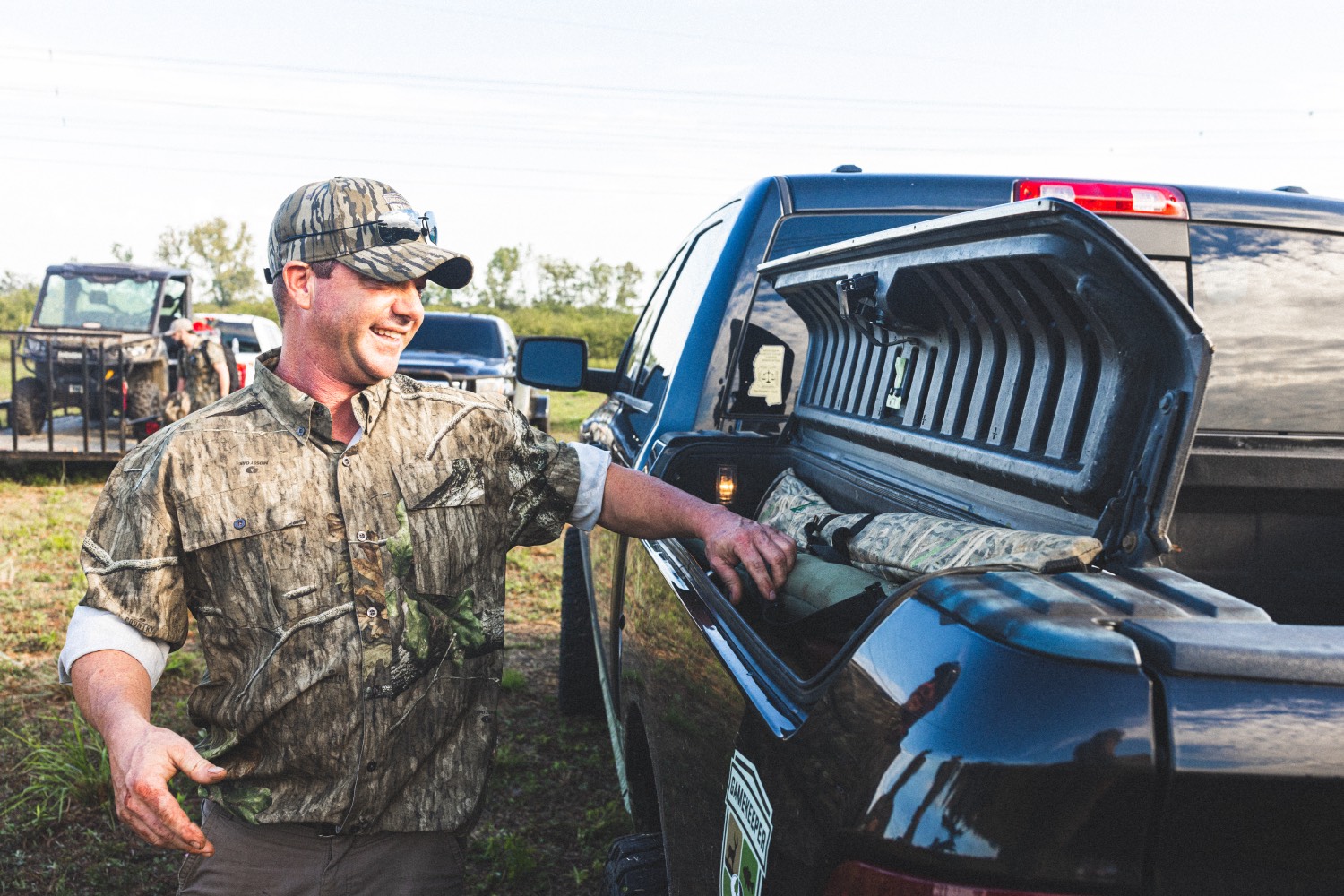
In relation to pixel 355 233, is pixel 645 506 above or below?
below

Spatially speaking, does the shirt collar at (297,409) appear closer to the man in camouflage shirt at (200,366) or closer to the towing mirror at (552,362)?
the towing mirror at (552,362)

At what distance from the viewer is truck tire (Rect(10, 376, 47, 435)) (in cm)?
1199

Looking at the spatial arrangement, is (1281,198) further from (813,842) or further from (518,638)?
(518,638)

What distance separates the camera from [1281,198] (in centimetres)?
272

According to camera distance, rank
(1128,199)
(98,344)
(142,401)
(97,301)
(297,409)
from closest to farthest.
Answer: (297,409) → (1128,199) → (142,401) → (98,344) → (97,301)

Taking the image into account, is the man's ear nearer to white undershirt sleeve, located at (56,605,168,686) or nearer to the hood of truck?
white undershirt sleeve, located at (56,605,168,686)

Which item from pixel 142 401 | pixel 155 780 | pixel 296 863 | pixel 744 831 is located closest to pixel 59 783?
pixel 296 863

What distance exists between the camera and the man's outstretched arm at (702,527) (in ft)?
6.57

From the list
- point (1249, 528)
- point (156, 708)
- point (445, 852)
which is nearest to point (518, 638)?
point (156, 708)

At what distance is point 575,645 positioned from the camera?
15.9 ft

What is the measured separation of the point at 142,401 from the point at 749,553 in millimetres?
12403

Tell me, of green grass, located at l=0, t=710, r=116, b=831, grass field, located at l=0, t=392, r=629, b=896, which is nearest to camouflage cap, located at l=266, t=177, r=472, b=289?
grass field, located at l=0, t=392, r=629, b=896

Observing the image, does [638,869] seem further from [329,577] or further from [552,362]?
[552,362]

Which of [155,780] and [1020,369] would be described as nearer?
[155,780]
